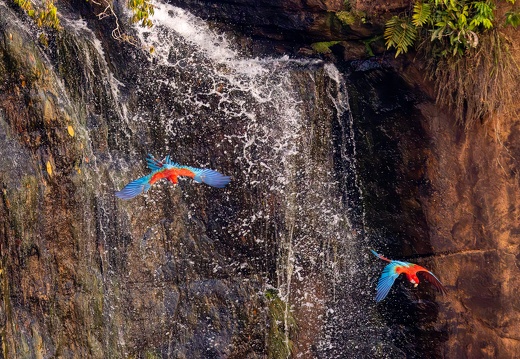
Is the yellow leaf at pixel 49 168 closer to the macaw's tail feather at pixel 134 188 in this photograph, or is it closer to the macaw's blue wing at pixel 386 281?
the macaw's tail feather at pixel 134 188

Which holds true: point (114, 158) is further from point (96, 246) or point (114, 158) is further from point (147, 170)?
point (96, 246)

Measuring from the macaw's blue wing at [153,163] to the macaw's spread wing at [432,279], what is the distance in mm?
2043

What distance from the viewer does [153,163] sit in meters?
4.44

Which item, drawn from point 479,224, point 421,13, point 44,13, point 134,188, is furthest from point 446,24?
point 44,13

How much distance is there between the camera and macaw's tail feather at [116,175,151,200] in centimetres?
417

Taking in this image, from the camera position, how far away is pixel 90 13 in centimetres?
445

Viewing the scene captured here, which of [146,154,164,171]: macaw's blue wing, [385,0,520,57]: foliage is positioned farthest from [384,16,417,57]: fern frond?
[146,154,164,171]: macaw's blue wing

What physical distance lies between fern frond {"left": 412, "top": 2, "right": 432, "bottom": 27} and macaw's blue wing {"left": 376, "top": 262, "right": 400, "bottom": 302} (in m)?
1.71

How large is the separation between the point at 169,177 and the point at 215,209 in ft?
2.01

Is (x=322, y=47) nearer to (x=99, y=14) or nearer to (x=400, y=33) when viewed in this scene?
(x=400, y=33)

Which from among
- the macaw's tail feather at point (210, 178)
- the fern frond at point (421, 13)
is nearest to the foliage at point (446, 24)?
the fern frond at point (421, 13)

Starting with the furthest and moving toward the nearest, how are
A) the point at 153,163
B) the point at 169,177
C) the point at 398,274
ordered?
the point at 153,163
the point at 398,274
the point at 169,177

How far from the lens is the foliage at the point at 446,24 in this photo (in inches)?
150

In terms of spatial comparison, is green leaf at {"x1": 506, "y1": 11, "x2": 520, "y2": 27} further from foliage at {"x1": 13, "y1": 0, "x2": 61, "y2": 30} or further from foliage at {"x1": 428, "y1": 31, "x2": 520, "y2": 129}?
foliage at {"x1": 13, "y1": 0, "x2": 61, "y2": 30}
